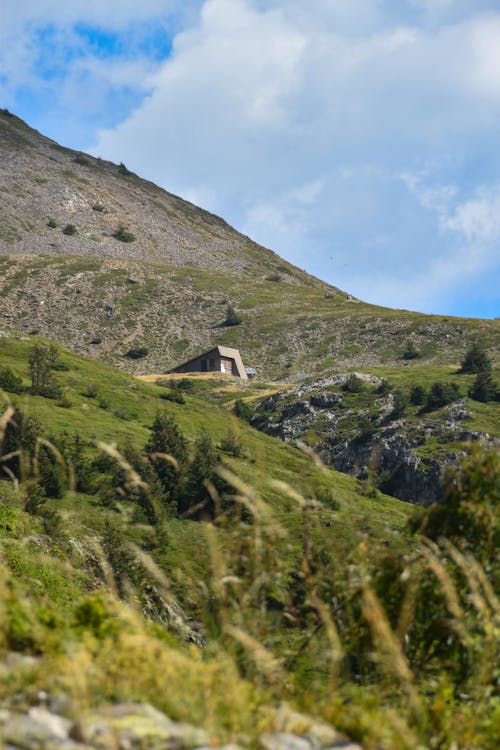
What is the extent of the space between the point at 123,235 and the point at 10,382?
135931mm

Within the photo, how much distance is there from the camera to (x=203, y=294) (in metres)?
137

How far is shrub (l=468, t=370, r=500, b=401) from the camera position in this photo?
224ft

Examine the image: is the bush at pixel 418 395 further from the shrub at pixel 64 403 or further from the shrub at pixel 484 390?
the shrub at pixel 64 403

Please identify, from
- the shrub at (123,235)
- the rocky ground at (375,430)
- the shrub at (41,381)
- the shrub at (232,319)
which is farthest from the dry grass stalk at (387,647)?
the shrub at (123,235)

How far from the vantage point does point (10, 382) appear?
3784 centimetres

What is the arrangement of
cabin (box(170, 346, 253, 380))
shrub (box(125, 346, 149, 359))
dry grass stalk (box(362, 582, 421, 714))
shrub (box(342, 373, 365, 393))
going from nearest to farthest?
dry grass stalk (box(362, 582, 421, 714)), shrub (box(342, 373, 365, 393)), cabin (box(170, 346, 253, 380)), shrub (box(125, 346, 149, 359))

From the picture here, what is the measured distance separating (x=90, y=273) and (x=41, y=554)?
127973mm

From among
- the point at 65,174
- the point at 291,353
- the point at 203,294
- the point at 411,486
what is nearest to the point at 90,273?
the point at 203,294

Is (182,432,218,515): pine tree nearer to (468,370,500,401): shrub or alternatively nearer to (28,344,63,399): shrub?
(28,344,63,399): shrub

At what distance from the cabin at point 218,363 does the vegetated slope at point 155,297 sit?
5518 mm

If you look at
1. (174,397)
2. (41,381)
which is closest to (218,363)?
(174,397)

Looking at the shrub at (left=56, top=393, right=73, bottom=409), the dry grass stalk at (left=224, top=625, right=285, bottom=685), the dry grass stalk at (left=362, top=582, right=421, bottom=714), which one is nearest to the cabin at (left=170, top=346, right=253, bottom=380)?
the shrub at (left=56, top=393, right=73, bottom=409)

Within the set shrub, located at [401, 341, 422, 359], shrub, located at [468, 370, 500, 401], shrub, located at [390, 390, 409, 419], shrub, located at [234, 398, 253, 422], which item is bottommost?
shrub, located at [234, 398, 253, 422]

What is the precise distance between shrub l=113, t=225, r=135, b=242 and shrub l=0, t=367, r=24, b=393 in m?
133
